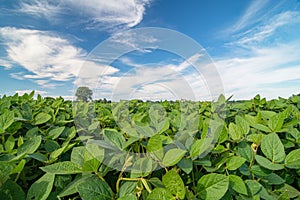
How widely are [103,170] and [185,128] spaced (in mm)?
529

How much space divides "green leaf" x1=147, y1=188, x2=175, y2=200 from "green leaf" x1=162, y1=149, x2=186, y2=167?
0.08 m

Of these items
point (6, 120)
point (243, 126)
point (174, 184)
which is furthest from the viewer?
point (243, 126)

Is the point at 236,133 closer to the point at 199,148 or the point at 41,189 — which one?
the point at 199,148

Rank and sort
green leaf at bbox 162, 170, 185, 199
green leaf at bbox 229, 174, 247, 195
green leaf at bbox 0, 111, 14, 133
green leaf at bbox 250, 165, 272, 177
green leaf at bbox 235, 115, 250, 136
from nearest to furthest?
green leaf at bbox 162, 170, 185, 199
green leaf at bbox 229, 174, 247, 195
green leaf at bbox 250, 165, 272, 177
green leaf at bbox 0, 111, 14, 133
green leaf at bbox 235, 115, 250, 136

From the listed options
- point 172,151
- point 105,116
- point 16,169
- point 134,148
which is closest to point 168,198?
point 172,151

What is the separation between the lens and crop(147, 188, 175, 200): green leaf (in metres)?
0.64

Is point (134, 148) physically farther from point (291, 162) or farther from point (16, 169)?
point (291, 162)

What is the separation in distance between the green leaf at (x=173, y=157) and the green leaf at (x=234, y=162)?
0.71 feet

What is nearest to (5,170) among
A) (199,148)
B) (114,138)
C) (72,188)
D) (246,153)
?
(72,188)

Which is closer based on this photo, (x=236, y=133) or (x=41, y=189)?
(x=41, y=189)

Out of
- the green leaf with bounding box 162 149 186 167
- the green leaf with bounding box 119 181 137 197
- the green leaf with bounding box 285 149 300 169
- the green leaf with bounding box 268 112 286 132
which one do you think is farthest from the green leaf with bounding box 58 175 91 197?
the green leaf with bounding box 268 112 286 132

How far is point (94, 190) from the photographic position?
0.65m

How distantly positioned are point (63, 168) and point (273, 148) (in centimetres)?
70

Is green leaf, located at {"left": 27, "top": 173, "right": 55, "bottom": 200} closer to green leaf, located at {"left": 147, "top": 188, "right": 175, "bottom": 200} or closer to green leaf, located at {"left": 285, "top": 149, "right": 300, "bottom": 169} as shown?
green leaf, located at {"left": 147, "top": 188, "right": 175, "bottom": 200}
